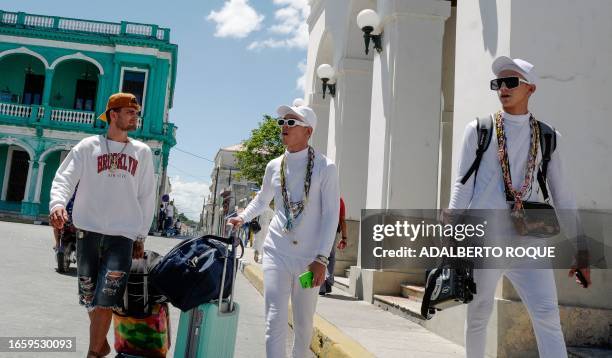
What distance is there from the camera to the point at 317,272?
2.97 m

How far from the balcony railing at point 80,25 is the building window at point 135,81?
1.88 m

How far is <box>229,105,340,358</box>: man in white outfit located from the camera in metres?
3.02

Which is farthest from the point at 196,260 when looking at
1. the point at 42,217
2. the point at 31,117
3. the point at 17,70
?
the point at 17,70

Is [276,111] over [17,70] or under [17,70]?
under

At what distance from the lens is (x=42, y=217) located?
84.2ft

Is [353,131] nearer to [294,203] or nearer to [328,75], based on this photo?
[328,75]

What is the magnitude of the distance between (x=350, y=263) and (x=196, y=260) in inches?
276

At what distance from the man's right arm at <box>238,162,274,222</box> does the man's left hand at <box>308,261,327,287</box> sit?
2.10ft

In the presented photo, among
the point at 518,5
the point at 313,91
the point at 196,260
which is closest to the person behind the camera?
the point at 196,260

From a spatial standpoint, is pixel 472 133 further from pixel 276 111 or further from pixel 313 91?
pixel 313 91

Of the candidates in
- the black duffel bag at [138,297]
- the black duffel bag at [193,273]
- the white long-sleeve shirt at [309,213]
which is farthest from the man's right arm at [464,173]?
the black duffel bag at [138,297]

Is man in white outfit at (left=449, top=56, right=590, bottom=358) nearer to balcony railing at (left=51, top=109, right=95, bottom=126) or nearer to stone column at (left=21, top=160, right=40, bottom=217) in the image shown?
stone column at (left=21, top=160, right=40, bottom=217)

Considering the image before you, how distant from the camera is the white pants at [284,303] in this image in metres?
2.96

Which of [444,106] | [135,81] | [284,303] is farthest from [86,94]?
[284,303]
